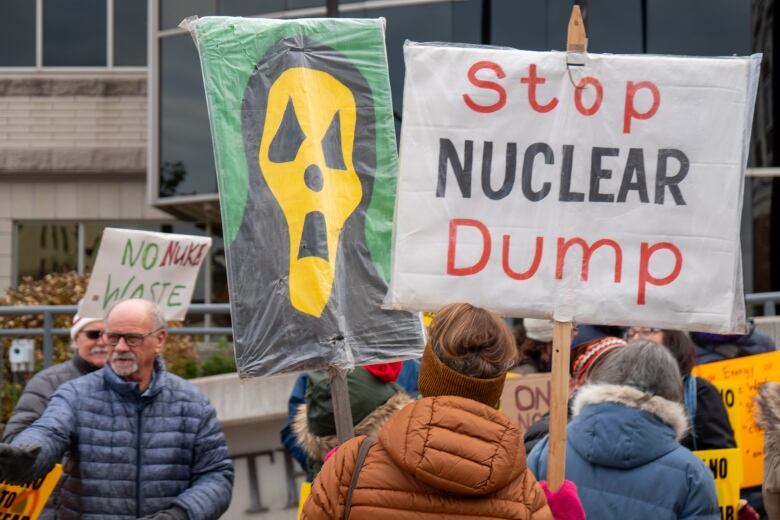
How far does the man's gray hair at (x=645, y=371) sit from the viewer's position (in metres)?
4.48

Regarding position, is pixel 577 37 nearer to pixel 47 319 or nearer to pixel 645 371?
pixel 645 371

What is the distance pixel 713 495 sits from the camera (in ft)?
14.3

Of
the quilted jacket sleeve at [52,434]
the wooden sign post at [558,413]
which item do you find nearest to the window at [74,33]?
the quilted jacket sleeve at [52,434]

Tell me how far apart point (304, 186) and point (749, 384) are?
3.20 m

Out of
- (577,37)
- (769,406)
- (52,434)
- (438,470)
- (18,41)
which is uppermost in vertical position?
(18,41)

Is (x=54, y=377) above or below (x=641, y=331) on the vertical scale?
below

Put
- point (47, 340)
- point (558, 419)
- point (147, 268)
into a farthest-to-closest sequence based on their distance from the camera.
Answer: point (47, 340) < point (147, 268) < point (558, 419)

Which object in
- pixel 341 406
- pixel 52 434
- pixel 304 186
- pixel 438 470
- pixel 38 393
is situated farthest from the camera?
pixel 38 393

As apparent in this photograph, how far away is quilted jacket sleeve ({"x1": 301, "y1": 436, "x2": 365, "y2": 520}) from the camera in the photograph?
332cm

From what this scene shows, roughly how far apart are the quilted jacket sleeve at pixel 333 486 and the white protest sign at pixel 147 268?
4775 millimetres

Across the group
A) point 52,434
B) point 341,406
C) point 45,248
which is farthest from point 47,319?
point 45,248

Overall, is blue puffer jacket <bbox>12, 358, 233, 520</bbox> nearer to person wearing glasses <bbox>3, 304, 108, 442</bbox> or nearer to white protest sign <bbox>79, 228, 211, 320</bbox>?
person wearing glasses <bbox>3, 304, 108, 442</bbox>

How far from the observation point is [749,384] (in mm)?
6906

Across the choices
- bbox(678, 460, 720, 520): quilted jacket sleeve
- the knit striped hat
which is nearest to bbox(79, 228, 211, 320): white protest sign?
the knit striped hat
